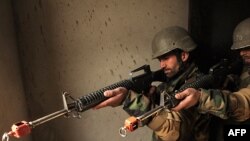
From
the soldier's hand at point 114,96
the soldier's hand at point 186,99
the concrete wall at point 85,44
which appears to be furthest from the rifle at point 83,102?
the concrete wall at point 85,44

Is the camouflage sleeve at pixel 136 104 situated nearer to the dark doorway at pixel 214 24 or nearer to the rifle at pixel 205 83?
the rifle at pixel 205 83

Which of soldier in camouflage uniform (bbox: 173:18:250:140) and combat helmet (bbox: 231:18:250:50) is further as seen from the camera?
combat helmet (bbox: 231:18:250:50)

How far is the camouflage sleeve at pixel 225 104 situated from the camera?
106 cm

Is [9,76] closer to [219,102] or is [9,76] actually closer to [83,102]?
[83,102]

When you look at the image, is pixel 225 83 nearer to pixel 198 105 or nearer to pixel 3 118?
pixel 198 105

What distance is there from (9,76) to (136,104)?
950 mm

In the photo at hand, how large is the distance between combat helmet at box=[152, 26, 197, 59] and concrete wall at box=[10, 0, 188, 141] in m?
0.38

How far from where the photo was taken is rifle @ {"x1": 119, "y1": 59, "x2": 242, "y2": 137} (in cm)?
92

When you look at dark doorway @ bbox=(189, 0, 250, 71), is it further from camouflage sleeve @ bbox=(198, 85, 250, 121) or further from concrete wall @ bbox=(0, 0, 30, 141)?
concrete wall @ bbox=(0, 0, 30, 141)

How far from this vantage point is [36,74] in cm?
196

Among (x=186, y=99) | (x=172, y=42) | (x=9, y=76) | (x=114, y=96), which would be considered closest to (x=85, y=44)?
(x=9, y=76)

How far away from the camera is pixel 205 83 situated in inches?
49.4

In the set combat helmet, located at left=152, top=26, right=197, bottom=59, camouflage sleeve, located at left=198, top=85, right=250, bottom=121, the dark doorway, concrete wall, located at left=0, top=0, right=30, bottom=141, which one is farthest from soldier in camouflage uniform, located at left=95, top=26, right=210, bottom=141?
concrete wall, located at left=0, top=0, right=30, bottom=141

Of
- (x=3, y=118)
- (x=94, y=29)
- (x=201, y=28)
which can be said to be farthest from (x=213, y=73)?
(x=3, y=118)
